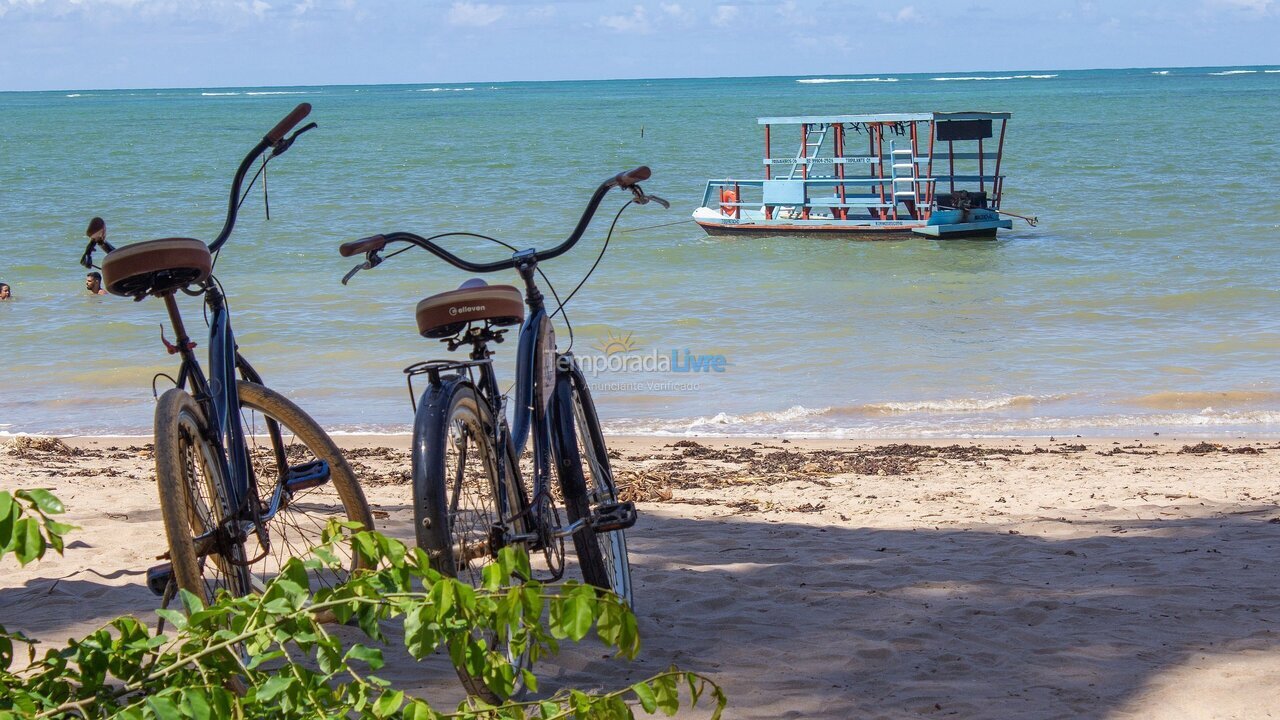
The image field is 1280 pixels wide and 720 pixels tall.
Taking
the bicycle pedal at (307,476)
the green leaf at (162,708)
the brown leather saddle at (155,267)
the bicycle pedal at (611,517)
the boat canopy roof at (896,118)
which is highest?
the boat canopy roof at (896,118)

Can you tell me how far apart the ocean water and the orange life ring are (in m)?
0.59

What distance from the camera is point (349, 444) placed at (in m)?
7.55

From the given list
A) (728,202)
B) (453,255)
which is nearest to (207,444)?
(453,255)

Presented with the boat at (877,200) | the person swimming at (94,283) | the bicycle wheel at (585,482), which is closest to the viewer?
the bicycle wheel at (585,482)

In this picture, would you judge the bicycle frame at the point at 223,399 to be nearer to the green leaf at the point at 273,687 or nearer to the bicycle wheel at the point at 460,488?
the bicycle wheel at the point at 460,488

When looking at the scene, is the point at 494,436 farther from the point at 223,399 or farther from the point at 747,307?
the point at 747,307

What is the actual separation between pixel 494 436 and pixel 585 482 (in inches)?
17.8

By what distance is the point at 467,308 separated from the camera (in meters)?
2.87

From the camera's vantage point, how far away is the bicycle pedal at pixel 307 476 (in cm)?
312

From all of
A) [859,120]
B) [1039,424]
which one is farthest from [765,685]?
[859,120]

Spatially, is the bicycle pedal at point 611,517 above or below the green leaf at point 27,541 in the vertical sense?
A: below

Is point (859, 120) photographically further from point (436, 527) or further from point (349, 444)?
point (436, 527)

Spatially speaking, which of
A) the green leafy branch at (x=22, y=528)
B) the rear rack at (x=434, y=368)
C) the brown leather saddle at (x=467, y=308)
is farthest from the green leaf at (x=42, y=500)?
the brown leather saddle at (x=467, y=308)

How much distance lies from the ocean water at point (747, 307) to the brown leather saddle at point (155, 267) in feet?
17.6
